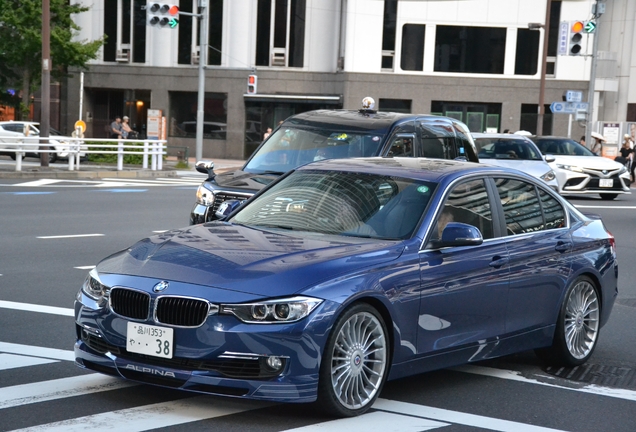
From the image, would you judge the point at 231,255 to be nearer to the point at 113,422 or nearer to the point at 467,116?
the point at 113,422

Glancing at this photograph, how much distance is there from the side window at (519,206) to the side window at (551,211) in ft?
0.26

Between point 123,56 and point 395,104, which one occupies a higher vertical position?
point 123,56

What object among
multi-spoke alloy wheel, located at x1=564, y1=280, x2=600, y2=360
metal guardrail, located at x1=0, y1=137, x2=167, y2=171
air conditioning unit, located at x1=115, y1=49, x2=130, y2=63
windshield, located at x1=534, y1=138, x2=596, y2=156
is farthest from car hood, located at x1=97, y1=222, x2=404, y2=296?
air conditioning unit, located at x1=115, y1=49, x2=130, y2=63

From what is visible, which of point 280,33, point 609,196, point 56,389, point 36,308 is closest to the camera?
point 56,389

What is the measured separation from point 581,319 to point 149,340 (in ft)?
12.2

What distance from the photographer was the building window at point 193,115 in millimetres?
51344

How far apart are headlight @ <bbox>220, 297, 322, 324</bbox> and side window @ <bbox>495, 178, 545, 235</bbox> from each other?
2282 millimetres

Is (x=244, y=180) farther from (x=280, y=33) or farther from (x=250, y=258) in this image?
(x=280, y=33)

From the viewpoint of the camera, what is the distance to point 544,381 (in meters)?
7.32

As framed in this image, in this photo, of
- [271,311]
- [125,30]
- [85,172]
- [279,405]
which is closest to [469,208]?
[279,405]

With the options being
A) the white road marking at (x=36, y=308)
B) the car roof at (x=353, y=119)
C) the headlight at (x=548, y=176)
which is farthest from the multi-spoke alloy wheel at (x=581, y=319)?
the headlight at (x=548, y=176)

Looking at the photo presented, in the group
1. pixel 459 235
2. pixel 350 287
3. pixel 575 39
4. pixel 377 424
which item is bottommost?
pixel 377 424

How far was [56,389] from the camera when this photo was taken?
6395 mm

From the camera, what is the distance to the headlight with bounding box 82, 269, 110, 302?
236 inches
